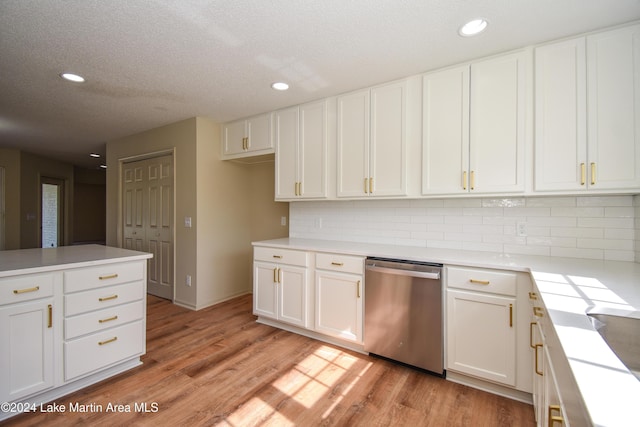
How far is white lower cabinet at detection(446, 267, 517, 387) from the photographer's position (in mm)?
1834

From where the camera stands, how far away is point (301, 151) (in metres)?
3.05

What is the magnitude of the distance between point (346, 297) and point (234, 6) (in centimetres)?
223

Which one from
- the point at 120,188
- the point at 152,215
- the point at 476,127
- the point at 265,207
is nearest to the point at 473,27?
the point at 476,127

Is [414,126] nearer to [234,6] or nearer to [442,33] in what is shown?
[442,33]

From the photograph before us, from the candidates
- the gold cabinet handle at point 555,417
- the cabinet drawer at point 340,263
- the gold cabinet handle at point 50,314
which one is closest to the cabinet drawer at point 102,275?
the gold cabinet handle at point 50,314

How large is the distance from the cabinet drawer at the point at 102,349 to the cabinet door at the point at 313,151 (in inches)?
75.6

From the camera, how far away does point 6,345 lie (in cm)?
164

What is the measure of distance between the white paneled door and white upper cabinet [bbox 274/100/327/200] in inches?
67.8


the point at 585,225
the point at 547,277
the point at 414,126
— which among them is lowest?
the point at 547,277

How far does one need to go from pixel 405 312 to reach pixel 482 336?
518 mm

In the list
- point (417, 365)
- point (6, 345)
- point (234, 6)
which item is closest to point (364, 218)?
point (417, 365)

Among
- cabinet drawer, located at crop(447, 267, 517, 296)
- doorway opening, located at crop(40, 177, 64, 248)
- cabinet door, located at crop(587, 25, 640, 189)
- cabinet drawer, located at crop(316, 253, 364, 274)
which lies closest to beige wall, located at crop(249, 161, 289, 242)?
cabinet drawer, located at crop(316, 253, 364, 274)

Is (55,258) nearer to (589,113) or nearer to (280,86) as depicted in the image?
(280,86)

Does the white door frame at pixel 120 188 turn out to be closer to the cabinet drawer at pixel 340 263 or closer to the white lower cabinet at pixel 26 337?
the white lower cabinet at pixel 26 337
